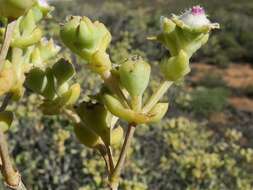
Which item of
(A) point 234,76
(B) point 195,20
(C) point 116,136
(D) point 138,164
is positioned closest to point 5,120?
(C) point 116,136

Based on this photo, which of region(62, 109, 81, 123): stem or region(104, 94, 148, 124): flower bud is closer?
region(104, 94, 148, 124): flower bud

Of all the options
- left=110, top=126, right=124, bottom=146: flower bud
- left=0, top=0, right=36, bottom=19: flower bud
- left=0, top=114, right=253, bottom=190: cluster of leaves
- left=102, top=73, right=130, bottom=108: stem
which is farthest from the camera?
left=0, top=114, right=253, bottom=190: cluster of leaves

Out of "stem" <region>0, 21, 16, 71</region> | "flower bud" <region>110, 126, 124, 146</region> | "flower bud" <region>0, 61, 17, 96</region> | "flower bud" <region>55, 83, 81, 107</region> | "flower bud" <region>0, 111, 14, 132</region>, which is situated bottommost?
"flower bud" <region>110, 126, 124, 146</region>

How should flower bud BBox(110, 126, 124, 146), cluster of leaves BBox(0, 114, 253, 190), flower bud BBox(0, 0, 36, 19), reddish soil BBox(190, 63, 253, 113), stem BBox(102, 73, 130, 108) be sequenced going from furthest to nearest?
reddish soil BBox(190, 63, 253, 113) < cluster of leaves BBox(0, 114, 253, 190) < flower bud BBox(110, 126, 124, 146) < stem BBox(102, 73, 130, 108) < flower bud BBox(0, 0, 36, 19)

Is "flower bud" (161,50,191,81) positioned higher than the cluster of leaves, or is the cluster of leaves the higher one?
"flower bud" (161,50,191,81)

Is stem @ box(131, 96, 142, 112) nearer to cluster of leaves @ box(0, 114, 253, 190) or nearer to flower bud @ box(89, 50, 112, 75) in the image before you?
flower bud @ box(89, 50, 112, 75)

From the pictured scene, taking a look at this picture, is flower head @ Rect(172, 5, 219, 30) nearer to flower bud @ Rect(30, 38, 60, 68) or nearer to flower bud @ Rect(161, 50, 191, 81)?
flower bud @ Rect(161, 50, 191, 81)

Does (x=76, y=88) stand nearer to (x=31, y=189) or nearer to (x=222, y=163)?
(x=31, y=189)

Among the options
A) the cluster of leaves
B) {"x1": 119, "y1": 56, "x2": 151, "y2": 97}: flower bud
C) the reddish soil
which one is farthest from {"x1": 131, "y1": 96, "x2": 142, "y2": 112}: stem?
the reddish soil
